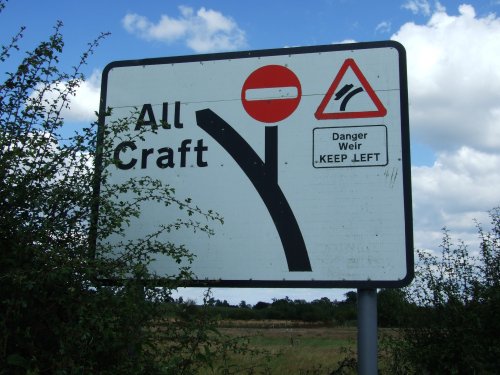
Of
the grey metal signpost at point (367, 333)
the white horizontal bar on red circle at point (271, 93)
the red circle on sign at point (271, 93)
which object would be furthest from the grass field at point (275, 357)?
the white horizontal bar on red circle at point (271, 93)

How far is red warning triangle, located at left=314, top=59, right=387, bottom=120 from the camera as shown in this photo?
3.94m

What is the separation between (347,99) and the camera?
13.2 feet

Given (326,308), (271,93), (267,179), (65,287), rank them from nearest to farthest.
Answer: (65,287) → (267,179) → (271,93) → (326,308)

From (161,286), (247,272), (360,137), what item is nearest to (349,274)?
(247,272)

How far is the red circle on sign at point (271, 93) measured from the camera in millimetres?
4141

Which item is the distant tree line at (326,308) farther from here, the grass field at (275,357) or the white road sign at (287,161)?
the white road sign at (287,161)

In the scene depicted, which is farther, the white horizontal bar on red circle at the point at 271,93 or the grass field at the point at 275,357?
the white horizontal bar on red circle at the point at 271,93

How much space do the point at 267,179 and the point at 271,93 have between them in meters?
0.69

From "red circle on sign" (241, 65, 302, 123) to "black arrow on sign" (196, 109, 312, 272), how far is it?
0.17m

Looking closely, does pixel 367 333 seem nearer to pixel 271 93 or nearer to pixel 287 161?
pixel 287 161

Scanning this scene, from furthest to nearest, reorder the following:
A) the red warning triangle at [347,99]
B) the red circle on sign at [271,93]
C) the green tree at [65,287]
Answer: the red circle on sign at [271,93] < the red warning triangle at [347,99] < the green tree at [65,287]

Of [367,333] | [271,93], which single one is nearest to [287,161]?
[271,93]

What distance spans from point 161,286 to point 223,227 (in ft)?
2.85

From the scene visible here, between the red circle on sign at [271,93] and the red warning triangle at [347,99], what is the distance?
0.74 ft
